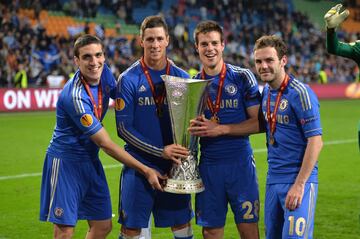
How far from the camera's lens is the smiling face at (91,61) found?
16.0ft

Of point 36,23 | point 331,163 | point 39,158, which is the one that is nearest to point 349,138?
point 331,163

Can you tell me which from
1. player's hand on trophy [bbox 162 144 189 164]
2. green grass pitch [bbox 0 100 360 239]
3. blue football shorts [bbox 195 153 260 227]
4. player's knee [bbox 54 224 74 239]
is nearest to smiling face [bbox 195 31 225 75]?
player's hand on trophy [bbox 162 144 189 164]

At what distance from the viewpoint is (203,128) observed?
4797mm

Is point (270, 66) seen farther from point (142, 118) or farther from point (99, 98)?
point (99, 98)

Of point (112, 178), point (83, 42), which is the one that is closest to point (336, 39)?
point (83, 42)

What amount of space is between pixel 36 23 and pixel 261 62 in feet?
64.9

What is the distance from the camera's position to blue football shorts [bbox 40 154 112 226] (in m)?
4.93

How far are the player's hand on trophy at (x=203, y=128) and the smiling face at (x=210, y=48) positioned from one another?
43cm

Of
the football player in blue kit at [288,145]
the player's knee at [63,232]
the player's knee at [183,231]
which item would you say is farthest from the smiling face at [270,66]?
the player's knee at [63,232]

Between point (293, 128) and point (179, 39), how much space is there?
2217 cm

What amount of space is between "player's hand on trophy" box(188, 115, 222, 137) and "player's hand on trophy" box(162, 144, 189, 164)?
138 mm

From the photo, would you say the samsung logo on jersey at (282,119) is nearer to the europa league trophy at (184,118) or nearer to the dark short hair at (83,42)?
the europa league trophy at (184,118)

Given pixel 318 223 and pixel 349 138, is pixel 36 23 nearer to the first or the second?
pixel 349 138

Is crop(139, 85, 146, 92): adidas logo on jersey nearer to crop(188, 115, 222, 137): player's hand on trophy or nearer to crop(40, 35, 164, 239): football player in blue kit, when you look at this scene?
crop(40, 35, 164, 239): football player in blue kit
